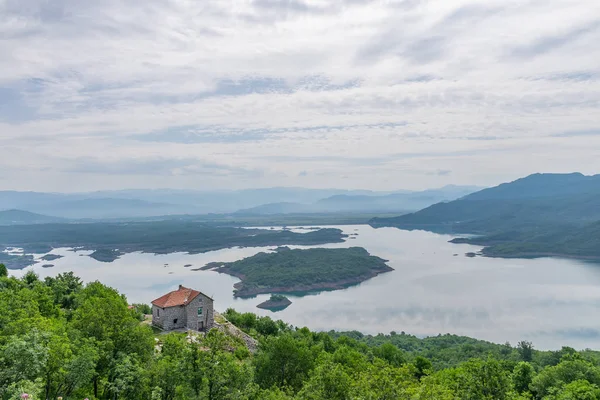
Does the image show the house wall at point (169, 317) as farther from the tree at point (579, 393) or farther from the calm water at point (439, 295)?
the calm water at point (439, 295)

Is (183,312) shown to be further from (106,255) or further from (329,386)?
(106,255)

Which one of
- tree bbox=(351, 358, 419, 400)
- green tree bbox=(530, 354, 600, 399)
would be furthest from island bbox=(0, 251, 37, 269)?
tree bbox=(351, 358, 419, 400)

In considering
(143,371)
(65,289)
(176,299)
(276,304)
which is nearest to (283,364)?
(143,371)

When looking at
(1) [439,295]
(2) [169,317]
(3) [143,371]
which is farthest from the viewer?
(1) [439,295]

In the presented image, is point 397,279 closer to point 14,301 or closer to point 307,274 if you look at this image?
point 307,274

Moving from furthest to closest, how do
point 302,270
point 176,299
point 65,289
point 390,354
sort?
point 302,270, point 390,354, point 65,289, point 176,299

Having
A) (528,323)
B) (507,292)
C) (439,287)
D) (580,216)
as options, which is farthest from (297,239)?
(580,216)
